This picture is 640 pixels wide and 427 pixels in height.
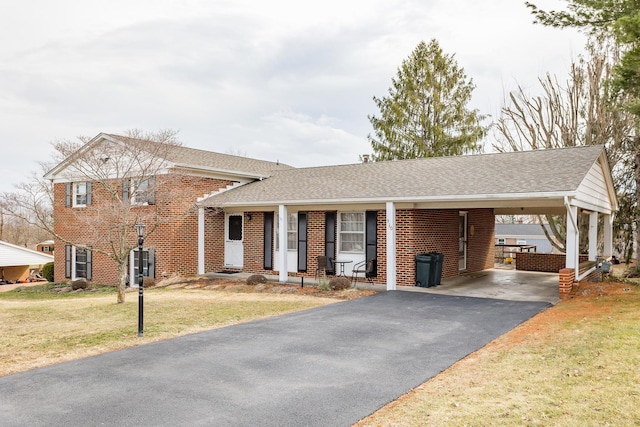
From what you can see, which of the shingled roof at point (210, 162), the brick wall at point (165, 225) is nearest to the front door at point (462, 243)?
the shingled roof at point (210, 162)

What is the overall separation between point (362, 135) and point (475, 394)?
31928mm

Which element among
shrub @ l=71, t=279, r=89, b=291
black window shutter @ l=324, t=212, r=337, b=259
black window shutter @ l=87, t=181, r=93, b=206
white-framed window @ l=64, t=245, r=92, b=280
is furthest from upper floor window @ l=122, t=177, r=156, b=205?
black window shutter @ l=324, t=212, r=337, b=259

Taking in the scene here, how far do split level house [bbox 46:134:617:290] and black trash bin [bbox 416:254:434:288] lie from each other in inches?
10.9

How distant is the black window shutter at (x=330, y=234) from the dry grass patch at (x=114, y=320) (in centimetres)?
281

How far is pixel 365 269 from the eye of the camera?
50.1ft

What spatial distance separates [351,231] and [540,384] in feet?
34.8

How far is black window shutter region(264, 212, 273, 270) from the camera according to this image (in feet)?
57.3

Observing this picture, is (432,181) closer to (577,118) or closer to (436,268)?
(436,268)

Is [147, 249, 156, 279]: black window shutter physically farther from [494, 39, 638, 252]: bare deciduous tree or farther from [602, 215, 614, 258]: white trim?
[494, 39, 638, 252]: bare deciduous tree

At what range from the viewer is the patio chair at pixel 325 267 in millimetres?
15672

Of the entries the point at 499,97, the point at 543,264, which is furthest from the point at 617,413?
the point at 499,97

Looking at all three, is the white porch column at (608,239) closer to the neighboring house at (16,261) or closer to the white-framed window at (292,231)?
the white-framed window at (292,231)

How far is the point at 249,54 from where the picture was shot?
18.7 metres

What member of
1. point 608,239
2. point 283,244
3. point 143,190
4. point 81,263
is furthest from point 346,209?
point 81,263
